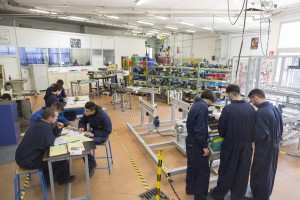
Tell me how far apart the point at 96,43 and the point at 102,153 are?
10.1 m

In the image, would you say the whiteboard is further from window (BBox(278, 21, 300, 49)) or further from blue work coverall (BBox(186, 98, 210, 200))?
window (BBox(278, 21, 300, 49))

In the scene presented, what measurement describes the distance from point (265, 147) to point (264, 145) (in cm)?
3

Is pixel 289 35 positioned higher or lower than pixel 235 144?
higher

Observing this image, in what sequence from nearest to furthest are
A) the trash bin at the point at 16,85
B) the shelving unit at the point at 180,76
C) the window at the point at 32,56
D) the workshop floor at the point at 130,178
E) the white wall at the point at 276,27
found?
the workshop floor at the point at 130,178, the white wall at the point at 276,27, the trash bin at the point at 16,85, the shelving unit at the point at 180,76, the window at the point at 32,56

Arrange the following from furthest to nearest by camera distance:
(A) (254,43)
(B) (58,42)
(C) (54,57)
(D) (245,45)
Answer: (D) (245,45), (A) (254,43), (C) (54,57), (B) (58,42)

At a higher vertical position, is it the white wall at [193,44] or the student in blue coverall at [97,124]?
the white wall at [193,44]

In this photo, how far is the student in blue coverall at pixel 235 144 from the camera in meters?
2.32

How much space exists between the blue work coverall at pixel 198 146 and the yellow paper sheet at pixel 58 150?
161cm

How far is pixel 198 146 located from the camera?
2.47m

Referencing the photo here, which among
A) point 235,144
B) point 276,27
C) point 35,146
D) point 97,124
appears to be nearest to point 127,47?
point 276,27

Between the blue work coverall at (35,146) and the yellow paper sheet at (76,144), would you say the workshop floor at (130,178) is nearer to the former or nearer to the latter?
the blue work coverall at (35,146)

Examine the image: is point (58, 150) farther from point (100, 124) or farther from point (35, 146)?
point (100, 124)

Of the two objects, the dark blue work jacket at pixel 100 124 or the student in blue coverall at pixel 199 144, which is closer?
the student in blue coverall at pixel 199 144

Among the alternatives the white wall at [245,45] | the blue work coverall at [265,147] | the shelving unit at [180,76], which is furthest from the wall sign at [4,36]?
the white wall at [245,45]
